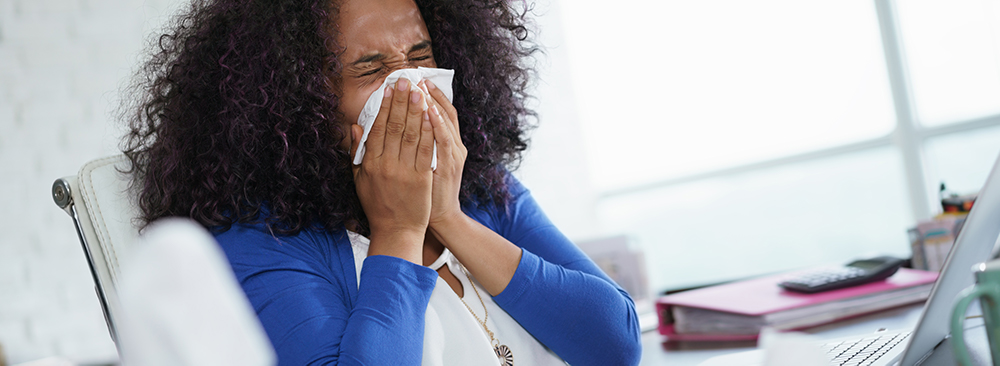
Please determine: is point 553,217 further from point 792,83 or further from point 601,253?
point 601,253

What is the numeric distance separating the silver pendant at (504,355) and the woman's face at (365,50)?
390mm

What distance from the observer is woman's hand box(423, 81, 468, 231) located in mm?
1055

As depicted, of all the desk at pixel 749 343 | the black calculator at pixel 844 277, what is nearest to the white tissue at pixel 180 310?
the desk at pixel 749 343

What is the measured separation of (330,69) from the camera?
109 centimetres

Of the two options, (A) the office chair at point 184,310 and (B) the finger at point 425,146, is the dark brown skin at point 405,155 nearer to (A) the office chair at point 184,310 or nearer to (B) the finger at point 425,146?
(B) the finger at point 425,146

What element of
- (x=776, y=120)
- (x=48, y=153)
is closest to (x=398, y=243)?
(x=48, y=153)

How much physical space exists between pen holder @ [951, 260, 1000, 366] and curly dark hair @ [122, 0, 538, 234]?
2.63 ft

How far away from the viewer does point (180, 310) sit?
0.35 m

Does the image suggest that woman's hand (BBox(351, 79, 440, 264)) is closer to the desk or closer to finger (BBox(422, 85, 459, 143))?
finger (BBox(422, 85, 459, 143))

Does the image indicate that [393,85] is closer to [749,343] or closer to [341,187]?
[341,187]

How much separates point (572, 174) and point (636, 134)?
0.48 metres

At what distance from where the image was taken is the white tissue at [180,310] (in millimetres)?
346

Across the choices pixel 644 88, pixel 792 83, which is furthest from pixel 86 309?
pixel 792 83

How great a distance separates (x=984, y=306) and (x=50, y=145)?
3118 mm
